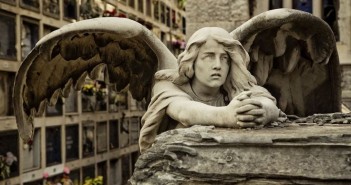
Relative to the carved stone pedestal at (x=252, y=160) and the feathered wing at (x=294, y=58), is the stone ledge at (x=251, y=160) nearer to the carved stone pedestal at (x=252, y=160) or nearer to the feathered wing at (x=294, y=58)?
the carved stone pedestal at (x=252, y=160)

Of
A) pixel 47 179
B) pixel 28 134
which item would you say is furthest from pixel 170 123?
pixel 47 179

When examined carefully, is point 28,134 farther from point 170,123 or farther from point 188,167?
point 188,167

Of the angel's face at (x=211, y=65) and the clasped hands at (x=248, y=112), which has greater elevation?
the angel's face at (x=211, y=65)

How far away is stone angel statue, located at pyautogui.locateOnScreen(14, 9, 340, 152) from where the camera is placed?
101 inches

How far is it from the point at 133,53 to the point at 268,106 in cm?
92

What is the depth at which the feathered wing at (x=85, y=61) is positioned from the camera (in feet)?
9.08

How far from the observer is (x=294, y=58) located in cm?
311

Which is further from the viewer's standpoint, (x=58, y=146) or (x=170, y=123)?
(x=58, y=146)

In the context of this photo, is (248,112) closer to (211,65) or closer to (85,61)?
(211,65)

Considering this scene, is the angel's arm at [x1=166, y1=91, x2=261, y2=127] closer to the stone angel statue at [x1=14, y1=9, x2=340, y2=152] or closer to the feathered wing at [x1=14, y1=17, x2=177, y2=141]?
the stone angel statue at [x1=14, y1=9, x2=340, y2=152]

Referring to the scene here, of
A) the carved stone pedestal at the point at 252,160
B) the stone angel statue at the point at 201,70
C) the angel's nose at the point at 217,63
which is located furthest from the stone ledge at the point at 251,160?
the angel's nose at the point at 217,63

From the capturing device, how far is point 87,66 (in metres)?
3.26

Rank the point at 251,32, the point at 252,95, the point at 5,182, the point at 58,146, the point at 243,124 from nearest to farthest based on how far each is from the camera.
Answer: the point at 243,124 < the point at 252,95 < the point at 251,32 < the point at 5,182 < the point at 58,146

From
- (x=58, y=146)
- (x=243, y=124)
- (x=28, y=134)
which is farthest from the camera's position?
(x=58, y=146)
